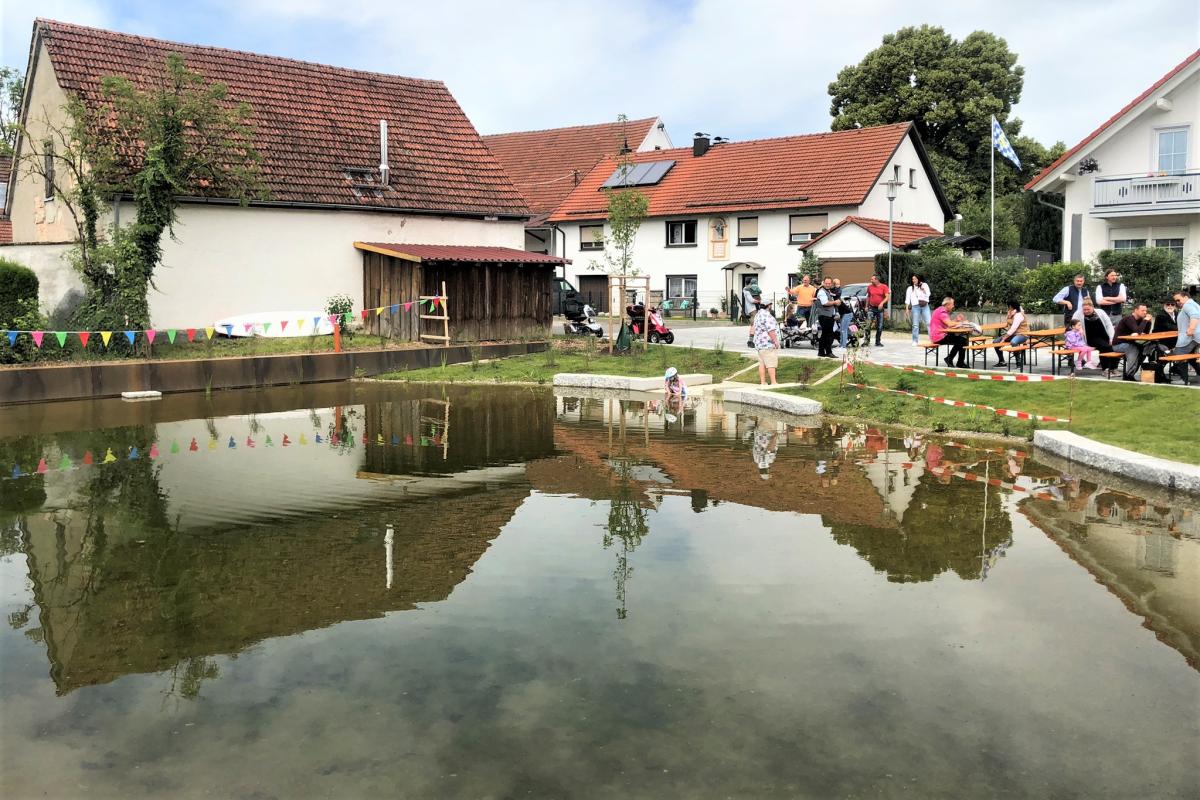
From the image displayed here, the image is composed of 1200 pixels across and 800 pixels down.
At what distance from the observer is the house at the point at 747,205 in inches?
1703

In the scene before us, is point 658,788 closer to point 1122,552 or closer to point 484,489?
point 1122,552

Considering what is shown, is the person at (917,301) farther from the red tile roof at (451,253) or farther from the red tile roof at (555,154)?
the red tile roof at (555,154)

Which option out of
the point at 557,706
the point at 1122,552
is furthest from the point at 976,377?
the point at 557,706

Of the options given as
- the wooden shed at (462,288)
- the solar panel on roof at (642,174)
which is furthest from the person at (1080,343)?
the solar panel on roof at (642,174)

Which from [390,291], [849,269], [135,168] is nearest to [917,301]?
[849,269]

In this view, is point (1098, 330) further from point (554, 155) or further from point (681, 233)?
point (554, 155)

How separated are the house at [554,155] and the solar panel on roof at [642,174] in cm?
151

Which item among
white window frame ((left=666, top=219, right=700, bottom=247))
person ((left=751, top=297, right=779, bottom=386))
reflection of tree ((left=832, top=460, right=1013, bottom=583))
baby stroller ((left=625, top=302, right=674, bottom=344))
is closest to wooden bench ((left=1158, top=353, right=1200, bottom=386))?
person ((left=751, top=297, right=779, bottom=386))

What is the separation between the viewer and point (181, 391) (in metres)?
21.0

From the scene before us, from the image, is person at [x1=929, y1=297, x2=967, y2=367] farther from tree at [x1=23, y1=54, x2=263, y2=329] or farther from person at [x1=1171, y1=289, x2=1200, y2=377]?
tree at [x1=23, y1=54, x2=263, y2=329]

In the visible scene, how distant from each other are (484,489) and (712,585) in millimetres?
3905

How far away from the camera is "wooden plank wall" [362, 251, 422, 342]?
28.2 m

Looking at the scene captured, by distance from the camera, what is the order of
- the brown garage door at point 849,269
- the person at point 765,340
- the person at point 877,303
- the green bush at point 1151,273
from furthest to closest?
1. the brown garage door at point 849,269
2. the green bush at point 1151,273
3. the person at point 877,303
4. the person at point 765,340

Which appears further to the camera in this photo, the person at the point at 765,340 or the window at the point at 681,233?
the window at the point at 681,233
